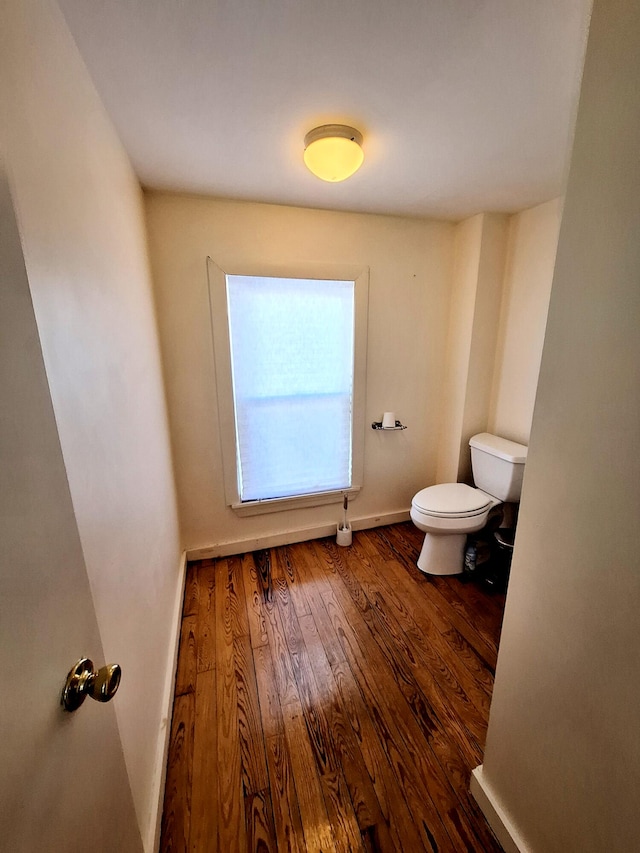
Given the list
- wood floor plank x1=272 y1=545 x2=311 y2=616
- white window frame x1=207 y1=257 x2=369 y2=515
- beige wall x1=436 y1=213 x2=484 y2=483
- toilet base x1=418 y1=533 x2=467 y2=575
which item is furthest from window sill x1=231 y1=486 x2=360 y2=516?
beige wall x1=436 y1=213 x2=484 y2=483

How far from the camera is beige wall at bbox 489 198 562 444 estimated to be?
1925mm

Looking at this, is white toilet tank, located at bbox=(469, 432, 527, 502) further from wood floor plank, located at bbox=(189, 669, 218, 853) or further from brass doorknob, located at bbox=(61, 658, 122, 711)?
brass doorknob, located at bbox=(61, 658, 122, 711)

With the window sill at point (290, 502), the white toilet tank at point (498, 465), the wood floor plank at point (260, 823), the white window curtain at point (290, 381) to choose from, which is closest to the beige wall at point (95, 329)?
the wood floor plank at point (260, 823)

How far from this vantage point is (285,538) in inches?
95.7

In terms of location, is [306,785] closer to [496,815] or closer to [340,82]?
[496,815]

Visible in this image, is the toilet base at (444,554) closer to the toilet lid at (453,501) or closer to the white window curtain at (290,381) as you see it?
the toilet lid at (453,501)

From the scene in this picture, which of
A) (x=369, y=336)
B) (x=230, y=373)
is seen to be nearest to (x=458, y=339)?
(x=369, y=336)

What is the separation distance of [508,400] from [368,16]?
6.52 feet

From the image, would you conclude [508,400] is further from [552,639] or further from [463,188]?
[552,639]

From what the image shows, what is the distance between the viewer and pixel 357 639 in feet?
5.50

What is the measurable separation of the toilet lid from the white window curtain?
0.61m

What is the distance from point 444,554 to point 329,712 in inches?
43.8

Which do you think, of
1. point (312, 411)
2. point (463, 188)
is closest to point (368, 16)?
point (463, 188)

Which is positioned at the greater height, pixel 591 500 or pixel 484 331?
pixel 484 331
